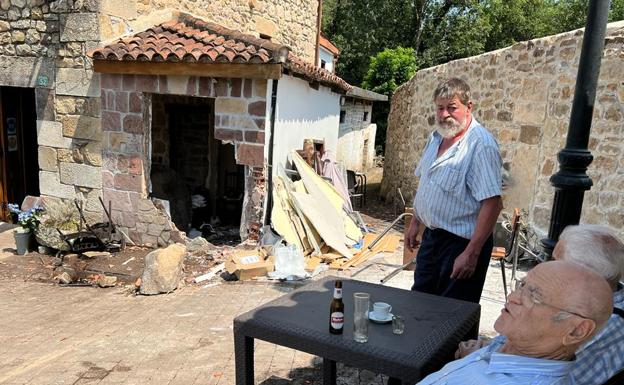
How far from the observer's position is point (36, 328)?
434 centimetres

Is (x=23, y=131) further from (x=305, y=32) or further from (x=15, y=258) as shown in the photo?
(x=305, y=32)

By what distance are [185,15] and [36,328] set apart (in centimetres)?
527

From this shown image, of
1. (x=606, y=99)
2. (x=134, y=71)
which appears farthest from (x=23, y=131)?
(x=606, y=99)

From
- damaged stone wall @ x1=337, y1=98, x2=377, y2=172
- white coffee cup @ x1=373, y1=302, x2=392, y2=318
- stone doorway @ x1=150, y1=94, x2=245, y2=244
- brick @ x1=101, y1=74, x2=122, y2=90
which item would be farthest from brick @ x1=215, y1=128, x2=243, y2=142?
damaged stone wall @ x1=337, y1=98, x2=377, y2=172

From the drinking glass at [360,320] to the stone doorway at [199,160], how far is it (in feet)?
21.9

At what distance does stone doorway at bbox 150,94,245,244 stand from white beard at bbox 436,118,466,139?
6218 millimetres

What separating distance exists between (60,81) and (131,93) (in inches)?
47.9

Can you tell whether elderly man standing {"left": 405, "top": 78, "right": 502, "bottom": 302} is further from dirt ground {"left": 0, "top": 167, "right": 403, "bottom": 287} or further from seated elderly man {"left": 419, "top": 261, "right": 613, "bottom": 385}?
dirt ground {"left": 0, "top": 167, "right": 403, "bottom": 287}

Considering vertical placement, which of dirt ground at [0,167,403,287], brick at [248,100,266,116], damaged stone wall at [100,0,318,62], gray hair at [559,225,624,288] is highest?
damaged stone wall at [100,0,318,62]

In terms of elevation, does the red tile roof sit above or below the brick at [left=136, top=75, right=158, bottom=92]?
above

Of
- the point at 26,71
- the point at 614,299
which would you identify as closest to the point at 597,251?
the point at 614,299

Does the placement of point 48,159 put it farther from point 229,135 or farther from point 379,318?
point 379,318

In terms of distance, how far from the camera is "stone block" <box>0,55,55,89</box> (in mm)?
6938

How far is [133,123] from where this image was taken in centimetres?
663
